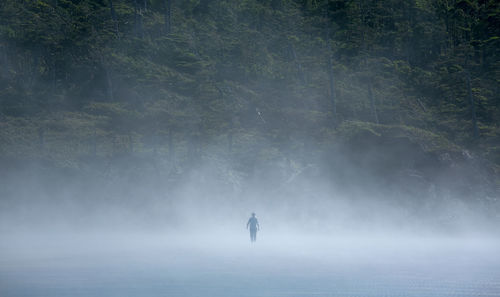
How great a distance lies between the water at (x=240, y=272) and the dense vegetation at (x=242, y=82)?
21018 millimetres

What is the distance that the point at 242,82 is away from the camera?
61375mm

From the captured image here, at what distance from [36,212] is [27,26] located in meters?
32.2

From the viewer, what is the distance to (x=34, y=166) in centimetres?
4222

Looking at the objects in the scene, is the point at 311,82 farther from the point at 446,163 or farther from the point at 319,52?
the point at 446,163

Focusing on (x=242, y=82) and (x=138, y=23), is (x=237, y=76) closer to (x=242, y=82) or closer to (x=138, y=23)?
(x=242, y=82)

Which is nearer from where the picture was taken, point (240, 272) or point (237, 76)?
point (240, 272)

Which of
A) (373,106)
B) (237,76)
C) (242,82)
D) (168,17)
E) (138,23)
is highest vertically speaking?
(168,17)

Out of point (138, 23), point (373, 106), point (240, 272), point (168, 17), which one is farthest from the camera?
point (138, 23)

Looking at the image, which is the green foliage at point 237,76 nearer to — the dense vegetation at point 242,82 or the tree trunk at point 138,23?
the dense vegetation at point 242,82

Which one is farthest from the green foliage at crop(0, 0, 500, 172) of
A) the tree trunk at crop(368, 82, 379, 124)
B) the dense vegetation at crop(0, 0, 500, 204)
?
the tree trunk at crop(368, 82, 379, 124)

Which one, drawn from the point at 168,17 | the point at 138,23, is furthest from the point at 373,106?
the point at 138,23

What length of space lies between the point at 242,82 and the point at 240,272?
4626cm

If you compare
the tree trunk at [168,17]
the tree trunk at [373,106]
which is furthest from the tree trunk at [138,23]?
the tree trunk at [373,106]

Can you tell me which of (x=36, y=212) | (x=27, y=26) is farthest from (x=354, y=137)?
(x=27, y=26)
